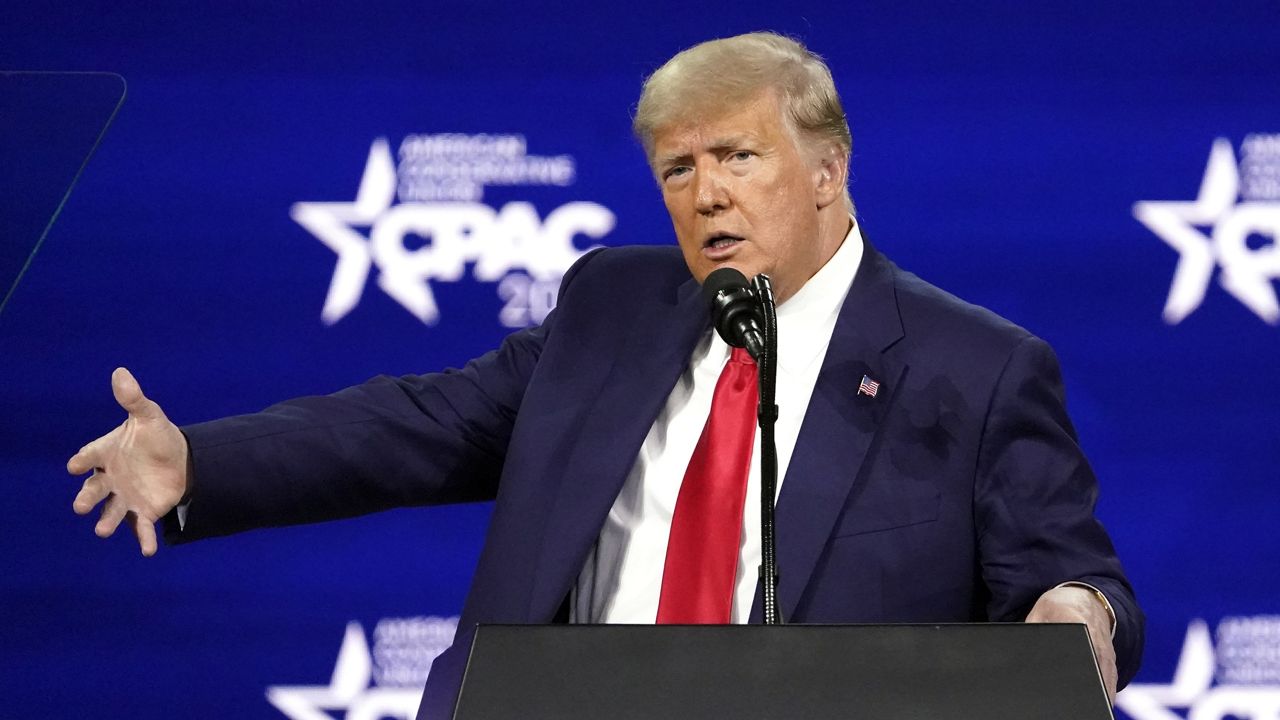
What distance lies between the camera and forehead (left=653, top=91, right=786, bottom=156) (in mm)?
1854

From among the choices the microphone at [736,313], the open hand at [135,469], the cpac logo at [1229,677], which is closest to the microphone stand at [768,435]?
the microphone at [736,313]

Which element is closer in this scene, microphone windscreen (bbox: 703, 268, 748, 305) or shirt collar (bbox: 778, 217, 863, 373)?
microphone windscreen (bbox: 703, 268, 748, 305)

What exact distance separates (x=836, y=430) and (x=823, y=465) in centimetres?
5

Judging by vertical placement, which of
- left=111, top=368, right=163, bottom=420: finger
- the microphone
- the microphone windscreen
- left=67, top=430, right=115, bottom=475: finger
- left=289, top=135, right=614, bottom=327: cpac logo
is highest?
left=289, top=135, right=614, bottom=327: cpac logo

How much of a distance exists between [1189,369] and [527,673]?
2.09 m

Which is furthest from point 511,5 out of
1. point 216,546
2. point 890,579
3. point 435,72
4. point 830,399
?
point 890,579

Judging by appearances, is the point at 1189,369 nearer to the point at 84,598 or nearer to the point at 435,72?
the point at 435,72

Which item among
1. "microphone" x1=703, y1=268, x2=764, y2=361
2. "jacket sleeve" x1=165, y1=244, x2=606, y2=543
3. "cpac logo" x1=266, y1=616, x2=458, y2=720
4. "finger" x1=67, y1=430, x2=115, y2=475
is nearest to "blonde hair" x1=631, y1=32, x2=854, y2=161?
"jacket sleeve" x1=165, y1=244, x2=606, y2=543

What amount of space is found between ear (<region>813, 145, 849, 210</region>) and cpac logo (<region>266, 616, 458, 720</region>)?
4.17ft

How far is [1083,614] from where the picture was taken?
1.48 m

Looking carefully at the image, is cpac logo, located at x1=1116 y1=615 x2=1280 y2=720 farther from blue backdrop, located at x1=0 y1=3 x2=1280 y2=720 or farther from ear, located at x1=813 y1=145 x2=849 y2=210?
ear, located at x1=813 y1=145 x2=849 y2=210

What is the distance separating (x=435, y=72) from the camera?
2.87 m

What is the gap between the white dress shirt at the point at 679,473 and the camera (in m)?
1.77

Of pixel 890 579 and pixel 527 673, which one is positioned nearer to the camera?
pixel 527 673
